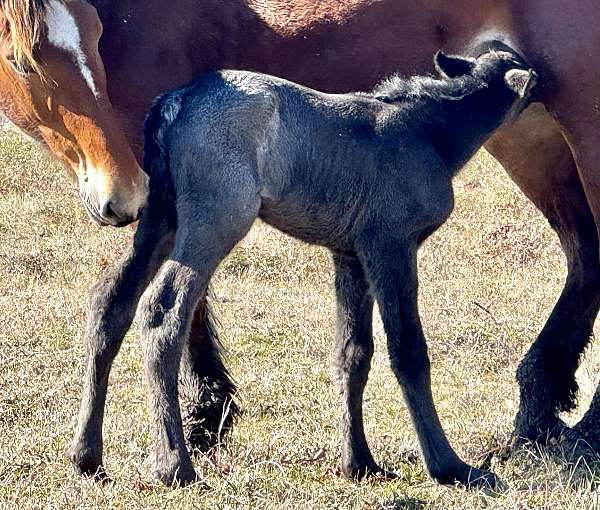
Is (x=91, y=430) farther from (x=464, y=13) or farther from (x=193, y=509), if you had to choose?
(x=464, y=13)

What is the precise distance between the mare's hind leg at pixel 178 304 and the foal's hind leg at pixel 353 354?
0.73 meters

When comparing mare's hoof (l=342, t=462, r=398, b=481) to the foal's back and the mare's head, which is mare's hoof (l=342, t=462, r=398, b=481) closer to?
the foal's back

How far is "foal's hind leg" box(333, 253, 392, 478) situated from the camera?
186 inches

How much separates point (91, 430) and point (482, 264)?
15.0 ft

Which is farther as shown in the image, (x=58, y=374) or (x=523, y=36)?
(x=58, y=374)

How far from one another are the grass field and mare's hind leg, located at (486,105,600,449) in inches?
8.6

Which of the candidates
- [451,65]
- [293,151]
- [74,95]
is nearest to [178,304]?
[293,151]

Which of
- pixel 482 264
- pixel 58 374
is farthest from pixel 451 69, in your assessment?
pixel 482 264

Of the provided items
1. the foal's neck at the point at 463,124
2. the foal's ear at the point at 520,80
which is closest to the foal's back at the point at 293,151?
the foal's neck at the point at 463,124

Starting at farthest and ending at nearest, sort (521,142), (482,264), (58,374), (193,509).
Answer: (482,264)
(58,374)
(521,142)
(193,509)

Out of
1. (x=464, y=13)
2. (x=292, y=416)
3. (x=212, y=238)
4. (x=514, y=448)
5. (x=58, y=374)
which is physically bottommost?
(x=58, y=374)

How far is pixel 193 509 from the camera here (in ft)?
13.1

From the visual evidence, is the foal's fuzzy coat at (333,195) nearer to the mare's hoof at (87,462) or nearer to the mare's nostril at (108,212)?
the mare's nostril at (108,212)

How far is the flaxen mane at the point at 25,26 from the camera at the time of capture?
429cm
